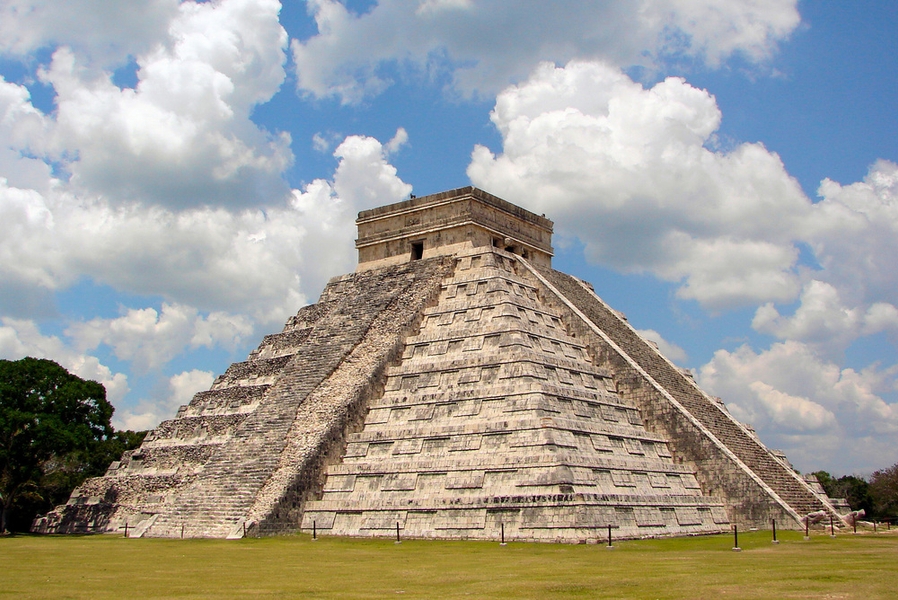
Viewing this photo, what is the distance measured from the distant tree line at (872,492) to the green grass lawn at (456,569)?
2472 centimetres

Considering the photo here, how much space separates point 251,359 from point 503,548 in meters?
14.5

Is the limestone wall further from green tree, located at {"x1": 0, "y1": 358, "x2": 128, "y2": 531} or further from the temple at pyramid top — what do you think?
green tree, located at {"x1": 0, "y1": 358, "x2": 128, "y2": 531}

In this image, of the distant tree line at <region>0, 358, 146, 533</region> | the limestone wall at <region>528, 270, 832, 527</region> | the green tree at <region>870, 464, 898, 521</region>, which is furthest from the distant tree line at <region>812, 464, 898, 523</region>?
the distant tree line at <region>0, 358, 146, 533</region>

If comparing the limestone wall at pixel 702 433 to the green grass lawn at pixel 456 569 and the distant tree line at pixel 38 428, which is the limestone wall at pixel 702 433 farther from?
the distant tree line at pixel 38 428

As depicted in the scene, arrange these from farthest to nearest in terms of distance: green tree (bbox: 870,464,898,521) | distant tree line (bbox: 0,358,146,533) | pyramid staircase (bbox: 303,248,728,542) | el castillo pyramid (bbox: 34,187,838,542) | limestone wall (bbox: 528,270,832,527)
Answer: green tree (bbox: 870,464,898,521), distant tree line (bbox: 0,358,146,533), limestone wall (bbox: 528,270,832,527), el castillo pyramid (bbox: 34,187,838,542), pyramid staircase (bbox: 303,248,728,542)

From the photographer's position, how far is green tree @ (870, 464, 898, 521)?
4078 centimetres

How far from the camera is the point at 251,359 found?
95.7 ft

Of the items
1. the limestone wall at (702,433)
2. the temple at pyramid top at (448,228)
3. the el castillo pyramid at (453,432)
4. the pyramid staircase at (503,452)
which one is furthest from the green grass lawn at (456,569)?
the temple at pyramid top at (448,228)

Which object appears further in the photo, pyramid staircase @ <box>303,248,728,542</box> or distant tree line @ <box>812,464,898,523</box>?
distant tree line @ <box>812,464,898,523</box>

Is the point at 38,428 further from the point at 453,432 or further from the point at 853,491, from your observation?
the point at 853,491

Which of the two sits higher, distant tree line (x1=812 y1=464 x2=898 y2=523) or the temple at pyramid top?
the temple at pyramid top

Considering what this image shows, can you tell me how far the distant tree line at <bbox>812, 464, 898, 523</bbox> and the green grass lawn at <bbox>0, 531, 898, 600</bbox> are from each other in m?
24.7

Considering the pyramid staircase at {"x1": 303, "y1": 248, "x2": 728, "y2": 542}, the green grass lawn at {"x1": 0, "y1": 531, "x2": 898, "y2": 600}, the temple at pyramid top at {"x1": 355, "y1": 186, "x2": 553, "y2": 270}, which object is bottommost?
the green grass lawn at {"x1": 0, "y1": 531, "x2": 898, "y2": 600}

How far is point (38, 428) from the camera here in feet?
88.0
